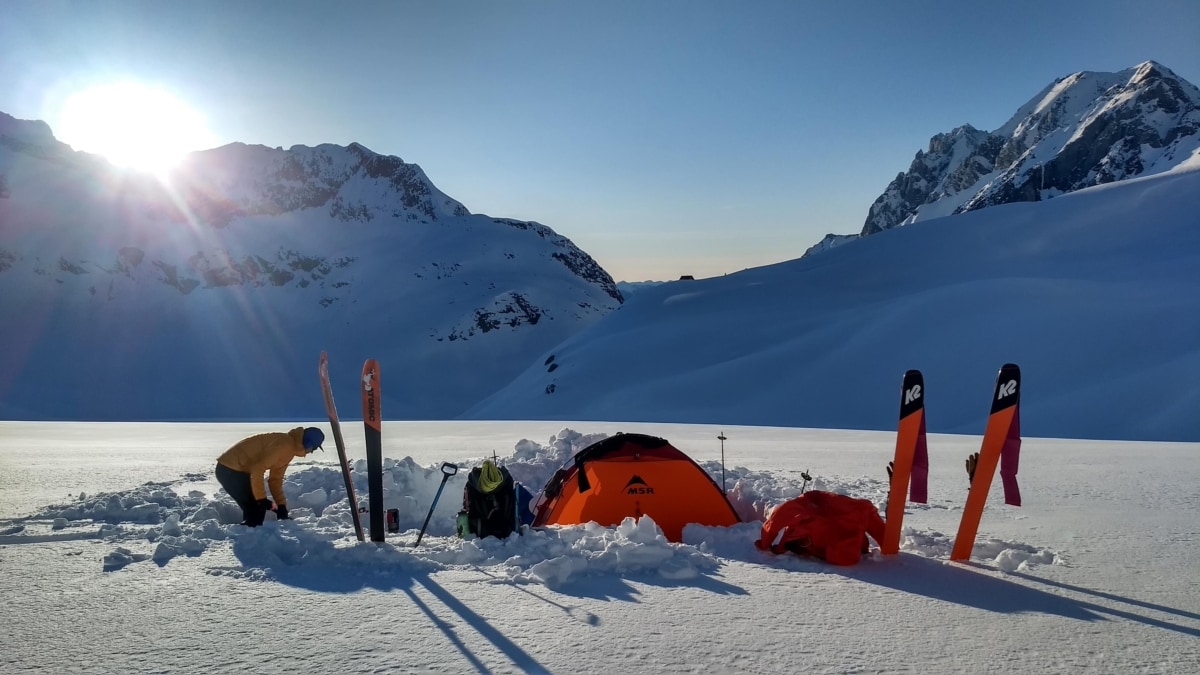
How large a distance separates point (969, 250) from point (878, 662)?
4991 centimetres

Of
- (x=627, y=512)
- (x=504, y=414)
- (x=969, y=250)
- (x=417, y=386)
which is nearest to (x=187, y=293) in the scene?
(x=417, y=386)

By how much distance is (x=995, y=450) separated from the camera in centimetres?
496

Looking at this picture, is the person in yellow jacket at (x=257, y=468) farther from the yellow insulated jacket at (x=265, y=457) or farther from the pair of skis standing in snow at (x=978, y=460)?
the pair of skis standing in snow at (x=978, y=460)

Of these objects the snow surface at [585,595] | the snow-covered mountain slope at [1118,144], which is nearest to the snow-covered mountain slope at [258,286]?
the snow surface at [585,595]

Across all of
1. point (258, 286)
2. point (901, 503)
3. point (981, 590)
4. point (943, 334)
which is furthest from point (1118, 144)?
point (981, 590)

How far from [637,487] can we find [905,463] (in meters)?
2.46

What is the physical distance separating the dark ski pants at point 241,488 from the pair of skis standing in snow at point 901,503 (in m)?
Answer: 4.64

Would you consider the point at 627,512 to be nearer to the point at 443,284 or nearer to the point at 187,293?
the point at 443,284

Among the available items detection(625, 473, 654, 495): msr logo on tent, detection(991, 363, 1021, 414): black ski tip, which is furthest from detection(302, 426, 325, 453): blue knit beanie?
detection(991, 363, 1021, 414): black ski tip

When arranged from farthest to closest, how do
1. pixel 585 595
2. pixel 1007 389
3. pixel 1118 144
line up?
pixel 1118 144 → pixel 1007 389 → pixel 585 595

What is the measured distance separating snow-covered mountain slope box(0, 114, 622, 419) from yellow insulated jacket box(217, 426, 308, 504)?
66.2 m

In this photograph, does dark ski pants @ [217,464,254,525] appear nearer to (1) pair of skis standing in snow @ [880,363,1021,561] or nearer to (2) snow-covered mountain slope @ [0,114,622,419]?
(1) pair of skis standing in snow @ [880,363,1021,561]

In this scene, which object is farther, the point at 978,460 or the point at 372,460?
the point at 372,460

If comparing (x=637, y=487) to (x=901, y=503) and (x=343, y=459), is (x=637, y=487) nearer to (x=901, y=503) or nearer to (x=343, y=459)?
(x=901, y=503)
